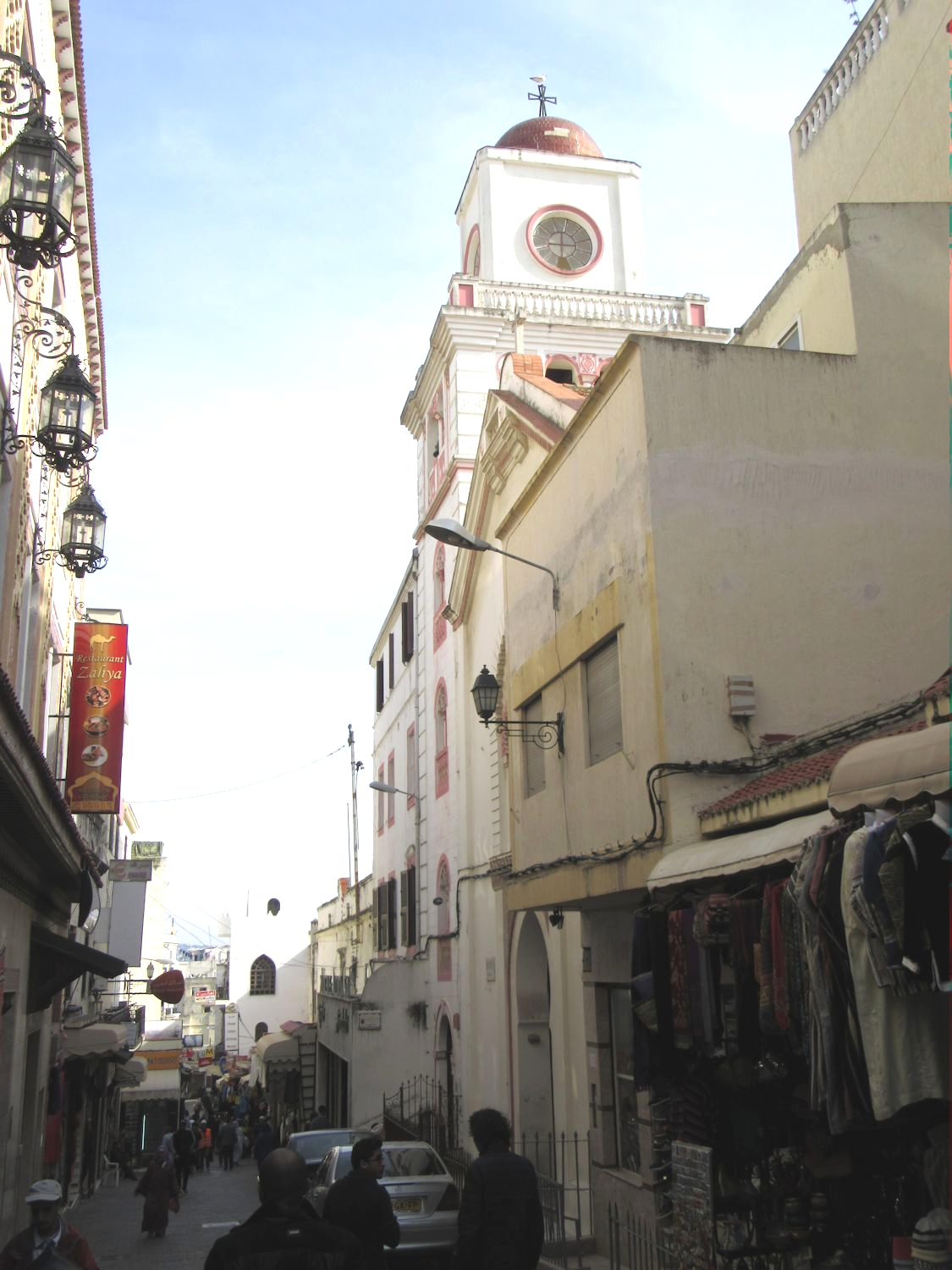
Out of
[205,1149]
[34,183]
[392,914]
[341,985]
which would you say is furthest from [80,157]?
[341,985]

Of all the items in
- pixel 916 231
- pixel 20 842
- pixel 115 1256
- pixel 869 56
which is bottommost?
pixel 115 1256

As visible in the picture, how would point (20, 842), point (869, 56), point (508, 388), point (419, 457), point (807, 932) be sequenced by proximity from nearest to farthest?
1. point (807, 932)
2. point (20, 842)
3. point (869, 56)
4. point (508, 388)
5. point (419, 457)

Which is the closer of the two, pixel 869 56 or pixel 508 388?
pixel 869 56

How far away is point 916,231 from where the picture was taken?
11.8 m

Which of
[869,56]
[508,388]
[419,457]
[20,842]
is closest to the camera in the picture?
[20,842]

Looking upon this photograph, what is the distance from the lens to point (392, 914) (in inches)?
1235

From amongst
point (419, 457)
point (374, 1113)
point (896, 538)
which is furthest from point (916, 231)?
point (374, 1113)

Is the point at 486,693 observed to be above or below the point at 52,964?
above

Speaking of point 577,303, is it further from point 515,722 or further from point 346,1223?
point 346,1223

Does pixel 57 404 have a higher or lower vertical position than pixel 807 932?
higher

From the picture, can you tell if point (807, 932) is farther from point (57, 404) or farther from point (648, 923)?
point (57, 404)

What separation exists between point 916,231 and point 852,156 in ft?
15.2

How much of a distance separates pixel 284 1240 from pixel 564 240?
2686 cm

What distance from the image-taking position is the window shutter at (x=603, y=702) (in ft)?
36.8
